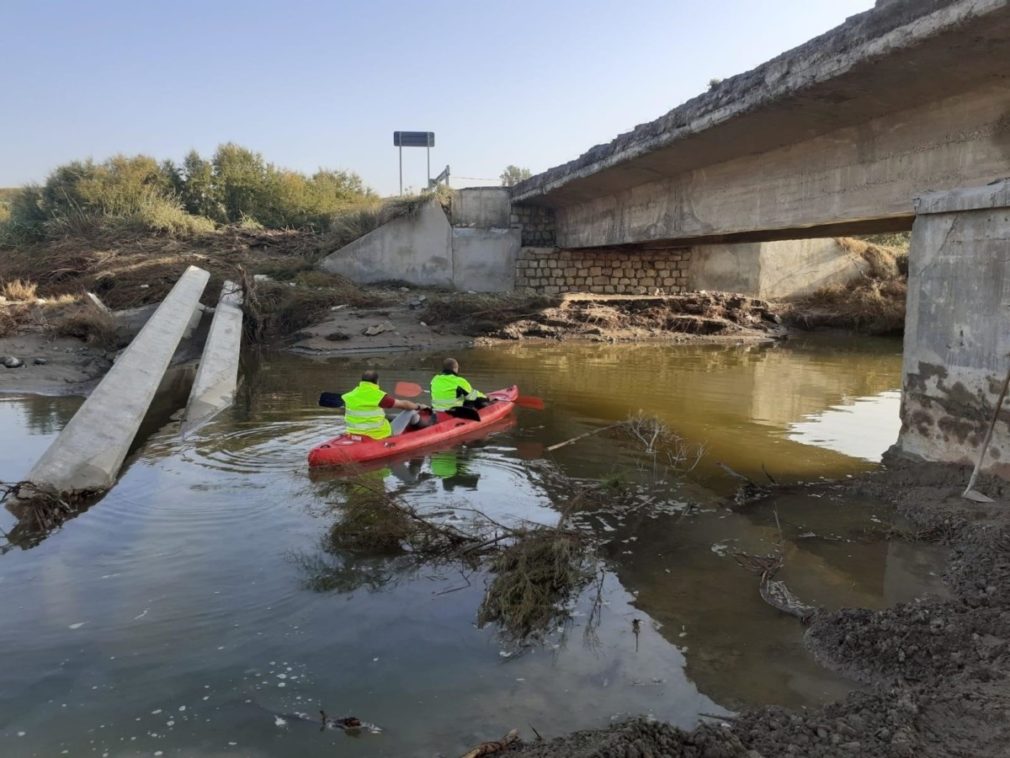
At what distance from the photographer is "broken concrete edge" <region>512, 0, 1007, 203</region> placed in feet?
A: 21.7

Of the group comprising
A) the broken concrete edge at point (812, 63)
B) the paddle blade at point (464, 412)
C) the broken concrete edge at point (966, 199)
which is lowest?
the paddle blade at point (464, 412)

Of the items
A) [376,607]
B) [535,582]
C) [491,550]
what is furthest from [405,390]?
[535,582]

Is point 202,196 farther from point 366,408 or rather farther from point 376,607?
point 376,607

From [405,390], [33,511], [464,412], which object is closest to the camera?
[33,511]

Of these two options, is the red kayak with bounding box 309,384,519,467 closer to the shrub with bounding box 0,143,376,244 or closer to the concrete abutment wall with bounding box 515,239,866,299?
the concrete abutment wall with bounding box 515,239,866,299

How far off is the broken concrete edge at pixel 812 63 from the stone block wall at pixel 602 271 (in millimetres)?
8560

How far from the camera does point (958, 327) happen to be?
6.67m

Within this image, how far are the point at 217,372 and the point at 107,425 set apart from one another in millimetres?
4453

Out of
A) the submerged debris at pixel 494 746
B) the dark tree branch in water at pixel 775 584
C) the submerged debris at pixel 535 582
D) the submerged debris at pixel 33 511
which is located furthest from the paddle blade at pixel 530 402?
the submerged debris at pixel 494 746

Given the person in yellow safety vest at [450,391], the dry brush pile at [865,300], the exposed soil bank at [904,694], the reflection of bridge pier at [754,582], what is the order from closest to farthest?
1. the exposed soil bank at [904,694]
2. the reflection of bridge pier at [754,582]
3. the person in yellow safety vest at [450,391]
4. the dry brush pile at [865,300]

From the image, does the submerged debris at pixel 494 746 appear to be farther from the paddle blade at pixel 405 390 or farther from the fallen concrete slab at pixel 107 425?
the paddle blade at pixel 405 390

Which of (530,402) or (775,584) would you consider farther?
(530,402)

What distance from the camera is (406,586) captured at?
525 centimetres

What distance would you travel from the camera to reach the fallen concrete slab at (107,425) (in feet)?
23.0
